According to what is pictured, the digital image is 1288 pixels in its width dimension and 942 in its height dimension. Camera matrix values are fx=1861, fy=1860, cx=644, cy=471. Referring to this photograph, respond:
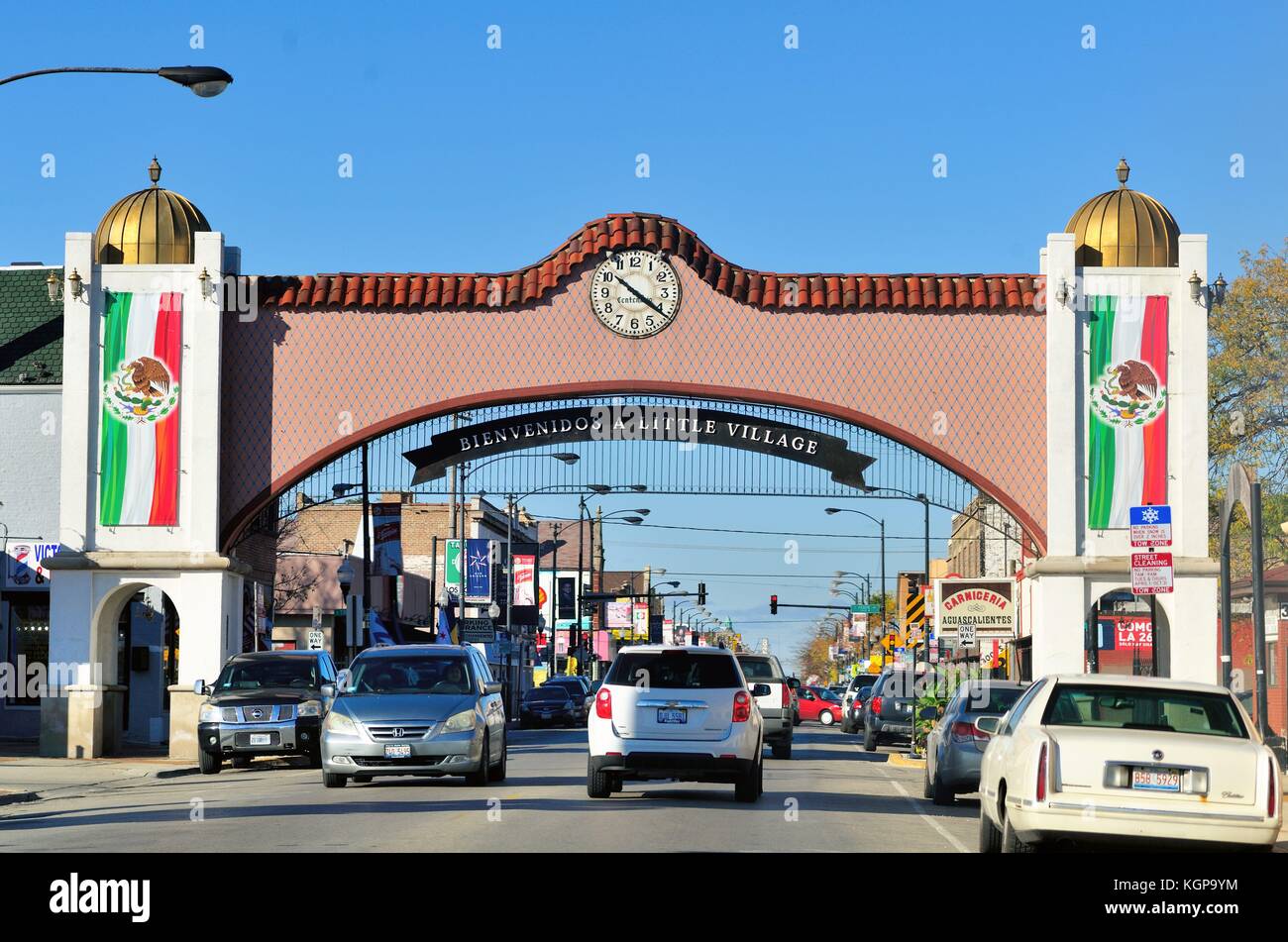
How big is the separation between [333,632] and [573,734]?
15.8 m

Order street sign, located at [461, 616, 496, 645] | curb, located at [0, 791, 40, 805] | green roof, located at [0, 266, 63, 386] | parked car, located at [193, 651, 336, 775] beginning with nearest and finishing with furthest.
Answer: curb, located at [0, 791, 40, 805]
parked car, located at [193, 651, 336, 775]
green roof, located at [0, 266, 63, 386]
street sign, located at [461, 616, 496, 645]

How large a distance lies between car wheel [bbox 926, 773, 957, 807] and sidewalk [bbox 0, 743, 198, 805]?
35.9ft

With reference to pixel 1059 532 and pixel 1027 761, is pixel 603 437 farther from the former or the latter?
pixel 1027 761

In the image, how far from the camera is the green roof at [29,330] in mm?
40375

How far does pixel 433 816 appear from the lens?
59.4 ft

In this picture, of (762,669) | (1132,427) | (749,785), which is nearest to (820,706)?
(762,669)

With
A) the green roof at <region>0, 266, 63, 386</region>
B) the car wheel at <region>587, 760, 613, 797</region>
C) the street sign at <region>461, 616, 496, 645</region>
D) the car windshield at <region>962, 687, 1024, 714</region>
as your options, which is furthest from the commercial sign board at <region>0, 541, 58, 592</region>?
the car windshield at <region>962, 687, 1024, 714</region>

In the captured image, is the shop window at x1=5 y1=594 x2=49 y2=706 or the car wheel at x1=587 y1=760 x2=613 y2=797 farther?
the shop window at x1=5 y1=594 x2=49 y2=706

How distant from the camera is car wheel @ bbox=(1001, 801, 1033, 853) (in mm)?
13531

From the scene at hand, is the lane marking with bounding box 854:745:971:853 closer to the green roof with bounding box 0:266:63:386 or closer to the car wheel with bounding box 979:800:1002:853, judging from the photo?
the car wheel with bounding box 979:800:1002:853

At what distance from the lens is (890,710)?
39.1 m

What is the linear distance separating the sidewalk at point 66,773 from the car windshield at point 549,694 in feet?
73.0

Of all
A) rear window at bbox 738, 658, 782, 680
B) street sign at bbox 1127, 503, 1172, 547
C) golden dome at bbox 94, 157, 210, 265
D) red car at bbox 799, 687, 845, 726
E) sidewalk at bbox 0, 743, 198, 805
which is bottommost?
red car at bbox 799, 687, 845, 726

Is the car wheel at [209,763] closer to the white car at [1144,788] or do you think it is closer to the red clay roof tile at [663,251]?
the red clay roof tile at [663,251]
